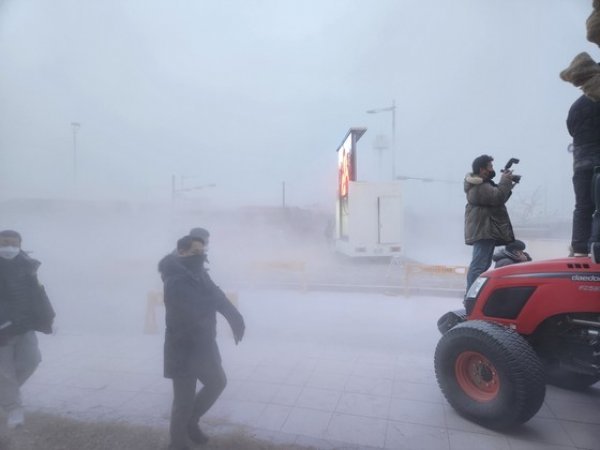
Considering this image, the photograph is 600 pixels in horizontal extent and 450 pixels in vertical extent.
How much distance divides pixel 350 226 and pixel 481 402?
1081 cm

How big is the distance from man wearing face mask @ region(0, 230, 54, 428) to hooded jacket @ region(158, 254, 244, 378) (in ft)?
4.46

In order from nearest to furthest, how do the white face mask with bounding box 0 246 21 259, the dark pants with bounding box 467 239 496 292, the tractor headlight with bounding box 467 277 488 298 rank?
the white face mask with bounding box 0 246 21 259 → the tractor headlight with bounding box 467 277 488 298 → the dark pants with bounding box 467 239 496 292

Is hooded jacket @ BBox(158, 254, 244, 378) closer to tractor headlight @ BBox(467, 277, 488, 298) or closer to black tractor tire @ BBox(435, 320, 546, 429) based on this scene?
black tractor tire @ BBox(435, 320, 546, 429)

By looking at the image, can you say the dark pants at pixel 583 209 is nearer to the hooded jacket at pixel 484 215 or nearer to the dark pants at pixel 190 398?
the hooded jacket at pixel 484 215

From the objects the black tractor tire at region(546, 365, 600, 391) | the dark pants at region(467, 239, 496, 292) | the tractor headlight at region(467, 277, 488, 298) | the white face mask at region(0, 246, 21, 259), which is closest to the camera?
the white face mask at region(0, 246, 21, 259)

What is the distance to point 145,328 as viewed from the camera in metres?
6.08

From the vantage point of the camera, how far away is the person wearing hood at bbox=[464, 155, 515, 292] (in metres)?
4.16

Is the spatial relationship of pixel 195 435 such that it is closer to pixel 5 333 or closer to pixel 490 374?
pixel 5 333

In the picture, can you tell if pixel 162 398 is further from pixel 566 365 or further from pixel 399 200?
pixel 399 200

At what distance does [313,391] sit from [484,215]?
2.50 m

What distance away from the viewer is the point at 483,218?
4219 mm

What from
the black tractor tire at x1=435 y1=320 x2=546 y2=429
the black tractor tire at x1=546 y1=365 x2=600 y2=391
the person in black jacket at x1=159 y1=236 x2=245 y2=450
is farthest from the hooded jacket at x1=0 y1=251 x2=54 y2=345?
the black tractor tire at x1=546 y1=365 x2=600 y2=391

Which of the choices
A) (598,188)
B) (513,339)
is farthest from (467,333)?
(598,188)

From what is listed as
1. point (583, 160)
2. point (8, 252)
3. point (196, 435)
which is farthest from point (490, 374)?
point (8, 252)
